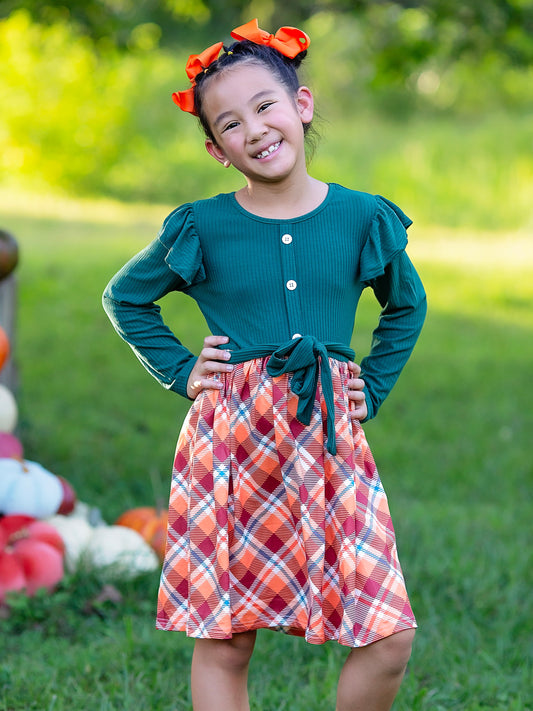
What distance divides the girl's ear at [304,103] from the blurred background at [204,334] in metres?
0.09

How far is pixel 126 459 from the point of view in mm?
4711

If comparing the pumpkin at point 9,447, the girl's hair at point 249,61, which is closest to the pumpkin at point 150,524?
the pumpkin at point 9,447

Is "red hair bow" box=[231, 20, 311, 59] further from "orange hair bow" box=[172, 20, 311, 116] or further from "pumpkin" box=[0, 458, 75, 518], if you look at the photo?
"pumpkin" box=[0, 458, 75, 518]

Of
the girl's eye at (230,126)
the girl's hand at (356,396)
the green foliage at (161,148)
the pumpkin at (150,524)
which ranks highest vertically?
the green foliage at (161,148)

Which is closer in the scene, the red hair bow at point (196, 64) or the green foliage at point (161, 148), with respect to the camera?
the red hair bow at point (196, 64)

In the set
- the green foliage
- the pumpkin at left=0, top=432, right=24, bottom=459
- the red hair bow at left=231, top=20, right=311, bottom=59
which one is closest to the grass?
the pumpkin at left=0, top=432, right=24, bottom=459

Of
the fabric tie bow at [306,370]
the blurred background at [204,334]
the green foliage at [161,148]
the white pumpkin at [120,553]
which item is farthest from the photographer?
the green foliage at [161,148]

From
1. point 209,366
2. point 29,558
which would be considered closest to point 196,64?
point 209,366

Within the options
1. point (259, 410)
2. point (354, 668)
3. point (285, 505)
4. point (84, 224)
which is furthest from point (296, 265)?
point (84, 224)

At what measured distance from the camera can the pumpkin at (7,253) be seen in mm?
3768

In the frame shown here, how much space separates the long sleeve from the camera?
1.97m

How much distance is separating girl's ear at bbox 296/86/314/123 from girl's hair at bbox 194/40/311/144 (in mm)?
18

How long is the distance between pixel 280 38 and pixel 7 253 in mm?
2096

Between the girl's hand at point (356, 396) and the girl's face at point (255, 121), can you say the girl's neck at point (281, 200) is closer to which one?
the girl's face at point (255, 121)
